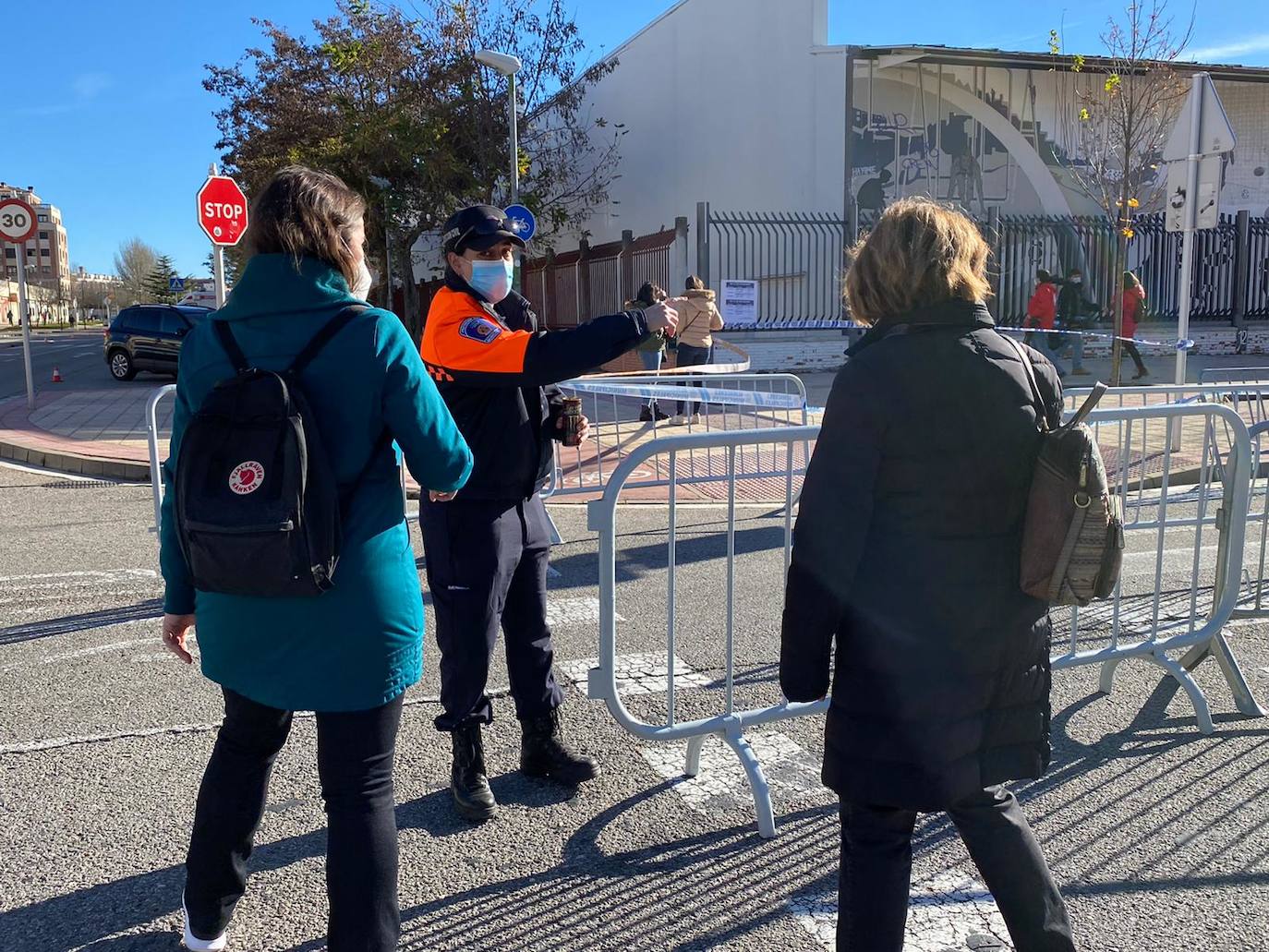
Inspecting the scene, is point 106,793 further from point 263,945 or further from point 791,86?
point 791,86

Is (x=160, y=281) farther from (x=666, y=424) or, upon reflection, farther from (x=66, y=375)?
A: (x=666, y=424)

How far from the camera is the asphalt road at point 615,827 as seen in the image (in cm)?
271

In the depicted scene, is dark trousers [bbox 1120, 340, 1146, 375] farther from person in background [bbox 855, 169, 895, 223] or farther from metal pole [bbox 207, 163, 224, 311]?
metal pole [bbox 207, 163, 224, 311]

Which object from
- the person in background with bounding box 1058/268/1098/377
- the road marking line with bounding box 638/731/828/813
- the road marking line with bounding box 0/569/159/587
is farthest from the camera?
the person in background with bounding box 1058/268/1098/377

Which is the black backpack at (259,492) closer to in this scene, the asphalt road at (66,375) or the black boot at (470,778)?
the black boot at (470,778)

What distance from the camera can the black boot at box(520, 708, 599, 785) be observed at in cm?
354

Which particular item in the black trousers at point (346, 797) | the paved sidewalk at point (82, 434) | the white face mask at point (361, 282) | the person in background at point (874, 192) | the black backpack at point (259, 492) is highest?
the person in background at point (874, 192)

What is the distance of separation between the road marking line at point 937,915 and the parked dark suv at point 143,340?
75.0 feet

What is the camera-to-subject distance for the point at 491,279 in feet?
10.7

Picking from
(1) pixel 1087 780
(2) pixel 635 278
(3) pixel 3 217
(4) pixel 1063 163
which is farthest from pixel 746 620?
(4) pixel 1063 163

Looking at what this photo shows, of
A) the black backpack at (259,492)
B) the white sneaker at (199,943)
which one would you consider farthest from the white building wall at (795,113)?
the black backpack at (259,492)

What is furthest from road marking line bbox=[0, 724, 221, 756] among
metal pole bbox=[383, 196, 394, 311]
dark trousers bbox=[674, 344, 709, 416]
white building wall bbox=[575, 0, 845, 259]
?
metal pole bbox=[383, 196, 394, 311]

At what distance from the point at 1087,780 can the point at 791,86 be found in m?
20.0

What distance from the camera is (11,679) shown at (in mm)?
4531
